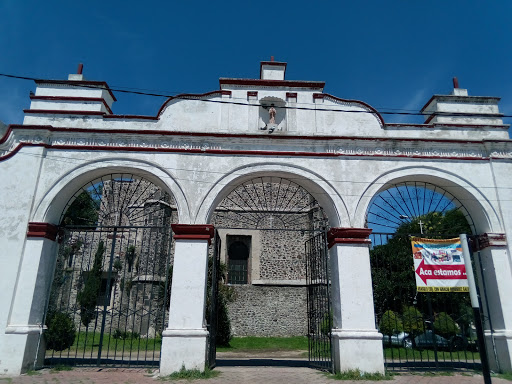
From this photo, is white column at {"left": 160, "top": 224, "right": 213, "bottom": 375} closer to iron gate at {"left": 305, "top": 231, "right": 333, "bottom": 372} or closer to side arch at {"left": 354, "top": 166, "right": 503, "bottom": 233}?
iron gate at {"left": 305, "top": 231, "right": 333, "bottom": 372}

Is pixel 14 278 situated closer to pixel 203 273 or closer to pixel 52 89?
pixel 203 273

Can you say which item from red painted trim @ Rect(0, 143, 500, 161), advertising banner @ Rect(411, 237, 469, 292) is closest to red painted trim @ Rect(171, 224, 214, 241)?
red painted trim @ Rect(0, 143, 500, 161)

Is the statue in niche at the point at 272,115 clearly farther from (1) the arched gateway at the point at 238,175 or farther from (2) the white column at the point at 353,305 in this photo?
(2) the white column at the point at 353,305

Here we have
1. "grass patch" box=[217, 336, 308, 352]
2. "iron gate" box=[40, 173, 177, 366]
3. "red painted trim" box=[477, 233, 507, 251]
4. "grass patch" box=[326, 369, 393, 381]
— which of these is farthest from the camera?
"grass patch" box=[217, 336, 308, 352]

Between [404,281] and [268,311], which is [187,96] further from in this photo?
[404,281]

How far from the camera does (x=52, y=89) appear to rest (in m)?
9.77

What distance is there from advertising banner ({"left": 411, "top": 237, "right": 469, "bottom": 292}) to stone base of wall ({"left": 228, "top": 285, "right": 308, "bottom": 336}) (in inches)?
378

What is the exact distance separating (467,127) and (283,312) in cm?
1140

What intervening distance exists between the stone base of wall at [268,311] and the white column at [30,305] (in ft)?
34.0

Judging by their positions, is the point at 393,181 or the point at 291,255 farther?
the point at 291,255

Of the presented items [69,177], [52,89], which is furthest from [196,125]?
[52,89]

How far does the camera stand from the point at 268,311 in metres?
17.7

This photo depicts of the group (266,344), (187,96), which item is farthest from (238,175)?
(266,344)

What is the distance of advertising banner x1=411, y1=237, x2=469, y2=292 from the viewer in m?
8.78
